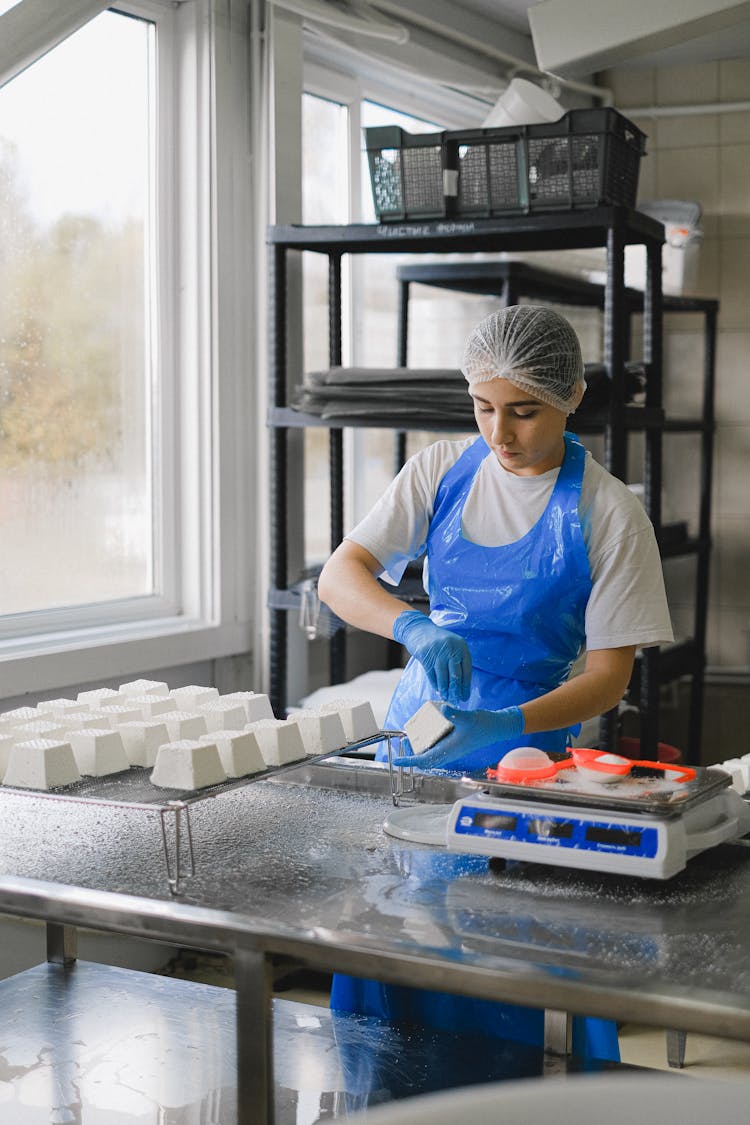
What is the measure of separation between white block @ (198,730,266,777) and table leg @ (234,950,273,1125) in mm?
345

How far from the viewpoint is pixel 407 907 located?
1.32 metres

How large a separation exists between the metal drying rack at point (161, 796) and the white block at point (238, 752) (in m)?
0.02

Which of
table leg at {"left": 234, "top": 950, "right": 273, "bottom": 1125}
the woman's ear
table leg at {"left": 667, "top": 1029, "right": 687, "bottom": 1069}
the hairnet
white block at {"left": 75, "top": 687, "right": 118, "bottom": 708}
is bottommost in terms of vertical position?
table leg at {"left": 667, "top": 1029, "right": 687, "bottom": 1069}

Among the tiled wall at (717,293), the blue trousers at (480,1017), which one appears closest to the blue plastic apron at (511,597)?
the blue trousers at (480,1017)

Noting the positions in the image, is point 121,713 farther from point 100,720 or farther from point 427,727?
point 427,727

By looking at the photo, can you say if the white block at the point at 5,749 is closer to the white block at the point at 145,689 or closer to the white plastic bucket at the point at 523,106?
Answer: the white block at the point at 145,689

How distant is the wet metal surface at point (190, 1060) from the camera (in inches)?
61.4

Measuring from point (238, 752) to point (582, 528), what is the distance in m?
0.76

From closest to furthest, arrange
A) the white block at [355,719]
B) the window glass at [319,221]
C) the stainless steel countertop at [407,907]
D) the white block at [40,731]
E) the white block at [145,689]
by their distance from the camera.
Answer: the stainless steel countertop at [407,907], the white block at [40,731], the white block at [355,719], the white block at [145,689], the window glass at [319,221]

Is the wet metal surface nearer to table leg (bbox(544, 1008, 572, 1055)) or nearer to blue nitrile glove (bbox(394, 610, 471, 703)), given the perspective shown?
table leg (bbox(544, 1008, 572, 1055))

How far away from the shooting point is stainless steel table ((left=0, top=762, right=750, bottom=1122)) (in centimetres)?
113

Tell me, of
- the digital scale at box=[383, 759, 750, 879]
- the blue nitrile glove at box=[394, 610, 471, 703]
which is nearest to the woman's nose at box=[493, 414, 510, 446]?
the blue nitrile glove at box=[394, 610, 471, 703]

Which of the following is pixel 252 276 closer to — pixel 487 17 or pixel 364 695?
pixel 364 695

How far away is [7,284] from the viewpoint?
9.26 ft
